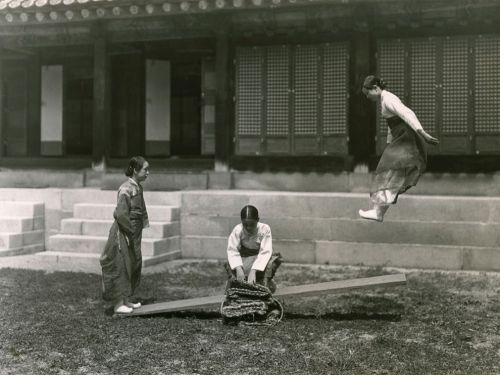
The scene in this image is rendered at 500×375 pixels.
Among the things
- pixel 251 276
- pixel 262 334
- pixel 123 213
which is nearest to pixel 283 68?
pixel 123 213

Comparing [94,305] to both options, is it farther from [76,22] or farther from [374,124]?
[76,22]

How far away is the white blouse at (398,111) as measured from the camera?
6.54 meters

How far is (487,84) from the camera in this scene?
10516 mm

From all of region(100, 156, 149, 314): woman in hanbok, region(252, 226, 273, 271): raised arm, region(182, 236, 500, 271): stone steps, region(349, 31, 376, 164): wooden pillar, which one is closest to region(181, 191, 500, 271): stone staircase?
region(182, 236, 500, 271): stone steps

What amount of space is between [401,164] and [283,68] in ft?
17.5

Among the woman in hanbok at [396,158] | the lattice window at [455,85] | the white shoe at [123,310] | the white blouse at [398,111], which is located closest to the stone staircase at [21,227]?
the white shoe at [123,310]

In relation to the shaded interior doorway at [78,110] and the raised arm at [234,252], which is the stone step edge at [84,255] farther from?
the shaded interior doorway at [78,110]

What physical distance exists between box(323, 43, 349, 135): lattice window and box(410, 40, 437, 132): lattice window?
4.07 feet

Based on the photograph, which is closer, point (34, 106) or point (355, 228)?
point (355, 228)

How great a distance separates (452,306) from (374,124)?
4478 mm

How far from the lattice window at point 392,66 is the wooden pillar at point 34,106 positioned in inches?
334

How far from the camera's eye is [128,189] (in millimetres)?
7207

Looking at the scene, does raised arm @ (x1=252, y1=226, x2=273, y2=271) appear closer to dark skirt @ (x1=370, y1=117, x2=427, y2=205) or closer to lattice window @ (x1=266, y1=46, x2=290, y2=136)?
dark skirt @ (x1=370, y1=117, x2=427, y2=205)

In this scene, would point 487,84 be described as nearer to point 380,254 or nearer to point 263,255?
point 380,254
